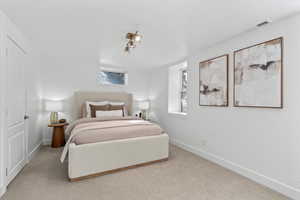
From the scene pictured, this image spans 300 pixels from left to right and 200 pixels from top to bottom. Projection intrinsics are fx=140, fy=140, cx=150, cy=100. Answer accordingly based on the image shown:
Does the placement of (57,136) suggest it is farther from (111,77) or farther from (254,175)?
(254,175)

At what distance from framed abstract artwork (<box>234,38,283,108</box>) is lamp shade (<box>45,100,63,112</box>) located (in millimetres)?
3859

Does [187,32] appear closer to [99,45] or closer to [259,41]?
[259,41]

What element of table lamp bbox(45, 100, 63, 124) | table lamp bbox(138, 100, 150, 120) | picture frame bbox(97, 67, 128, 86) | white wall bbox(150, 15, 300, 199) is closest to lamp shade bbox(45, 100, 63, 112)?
table lamp bbox(45, 100, 63, 124)

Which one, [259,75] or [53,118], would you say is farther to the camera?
[53,118]

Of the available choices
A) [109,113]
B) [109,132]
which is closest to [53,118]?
[109,113]

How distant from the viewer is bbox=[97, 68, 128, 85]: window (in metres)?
4.32

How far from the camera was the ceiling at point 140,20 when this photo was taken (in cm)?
154

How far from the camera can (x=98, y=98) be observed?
414 centimetres

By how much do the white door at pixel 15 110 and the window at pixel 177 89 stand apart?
10.5 feet

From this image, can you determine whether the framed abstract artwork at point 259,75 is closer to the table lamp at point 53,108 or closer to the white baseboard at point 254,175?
the white baseboard at point 254,175

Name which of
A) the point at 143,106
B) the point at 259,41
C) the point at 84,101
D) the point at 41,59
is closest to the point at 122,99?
the point at 143,106

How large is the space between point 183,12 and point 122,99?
3.20 metres

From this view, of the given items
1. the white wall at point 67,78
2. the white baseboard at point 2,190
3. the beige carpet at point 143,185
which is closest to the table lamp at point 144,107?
the white wall at point 67,78

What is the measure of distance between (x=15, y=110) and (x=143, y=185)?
2.18 metres
